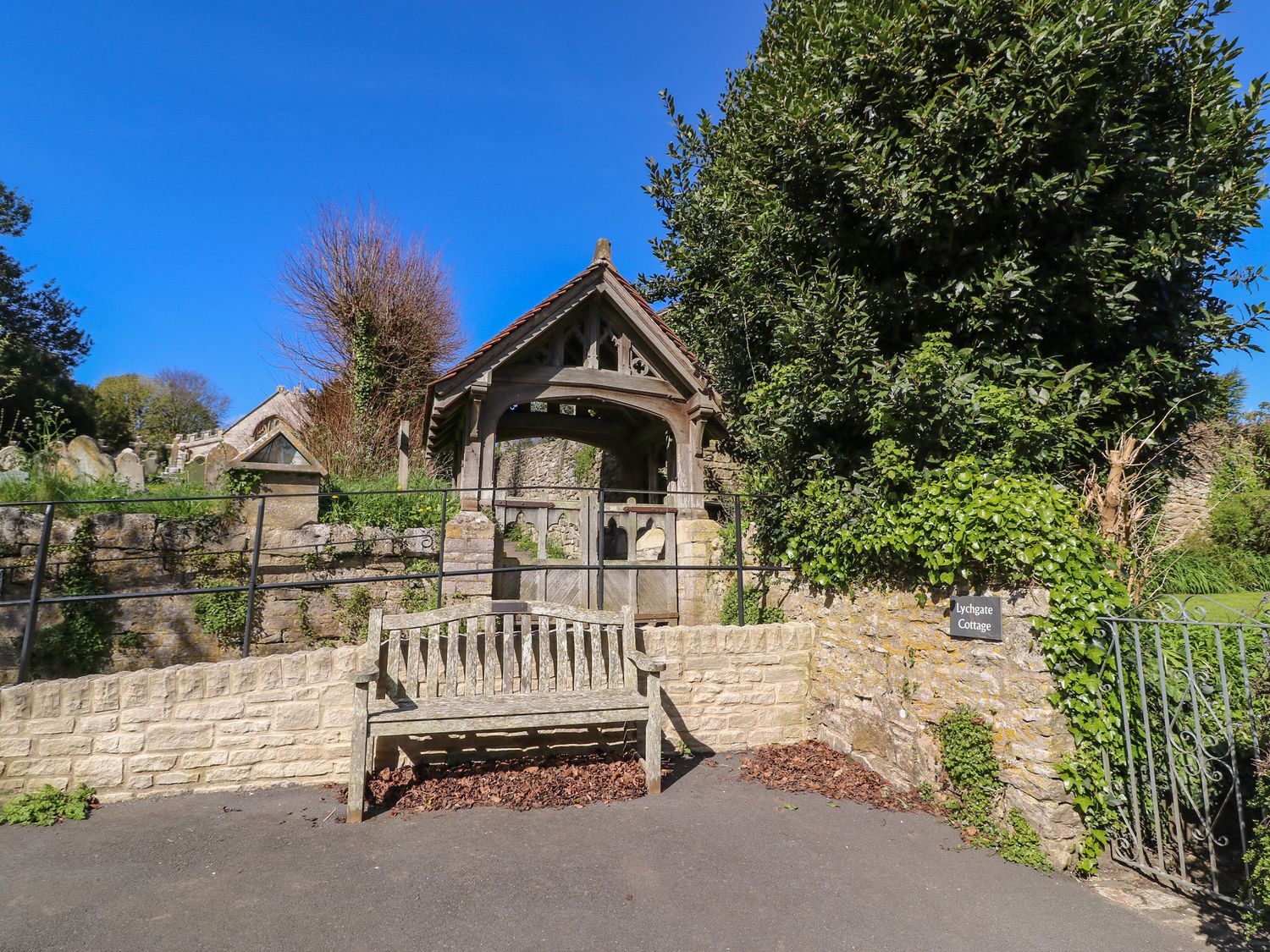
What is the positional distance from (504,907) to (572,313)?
6.58m

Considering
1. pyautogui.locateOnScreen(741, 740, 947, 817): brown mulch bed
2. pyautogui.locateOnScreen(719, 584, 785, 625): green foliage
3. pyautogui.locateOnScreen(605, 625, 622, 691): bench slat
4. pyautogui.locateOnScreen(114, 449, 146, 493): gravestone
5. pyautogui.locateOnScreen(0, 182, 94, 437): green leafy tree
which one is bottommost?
pyautogui.locateOnScreen(741, 740, 947, 817): brown mulch bed

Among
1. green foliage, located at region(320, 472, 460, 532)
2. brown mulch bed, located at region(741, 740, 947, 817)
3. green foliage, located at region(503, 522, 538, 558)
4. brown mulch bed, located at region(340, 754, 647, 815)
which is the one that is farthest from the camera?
green foliage, located at region(503, 522, 538, 558)

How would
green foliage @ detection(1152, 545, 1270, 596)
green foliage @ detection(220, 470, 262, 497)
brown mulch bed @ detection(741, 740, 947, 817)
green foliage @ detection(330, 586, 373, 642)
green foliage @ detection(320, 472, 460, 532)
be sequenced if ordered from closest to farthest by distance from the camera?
brown mulch bed @ detection(741, 740, 947, 817) < green foliage @ detection(330, 586, 373, 642) < green foliage @ detection(220, 470, 262, 497) < green foliage @ detection(320, 472, 460, 532) < green foliage @ detection(1152, 545, 1270, 596)

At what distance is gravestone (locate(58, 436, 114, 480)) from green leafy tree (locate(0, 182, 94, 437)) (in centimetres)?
1356

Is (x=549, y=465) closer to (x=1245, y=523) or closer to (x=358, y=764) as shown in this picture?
(x=358, y=764)

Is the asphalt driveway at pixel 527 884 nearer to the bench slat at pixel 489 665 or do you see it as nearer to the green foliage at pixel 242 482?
the bench slat at pixel 489 665

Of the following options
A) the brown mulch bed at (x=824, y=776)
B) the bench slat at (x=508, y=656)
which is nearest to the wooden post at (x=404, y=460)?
the bench slat at (x=508, y=656)

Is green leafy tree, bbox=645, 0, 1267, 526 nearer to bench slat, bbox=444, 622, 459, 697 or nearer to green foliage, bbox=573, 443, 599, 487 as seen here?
bench slat, bbox=444, 622, 459, 697

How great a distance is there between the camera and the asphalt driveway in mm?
3008

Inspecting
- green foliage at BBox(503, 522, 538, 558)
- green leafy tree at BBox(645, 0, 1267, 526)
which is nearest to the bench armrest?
green leafy tree at BBox(645, 0, 1267, 526)

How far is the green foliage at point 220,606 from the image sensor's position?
21.4 ft

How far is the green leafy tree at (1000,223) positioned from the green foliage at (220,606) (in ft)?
18.7

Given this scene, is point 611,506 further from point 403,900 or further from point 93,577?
point 93,577

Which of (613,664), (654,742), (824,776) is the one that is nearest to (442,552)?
(613,664)
